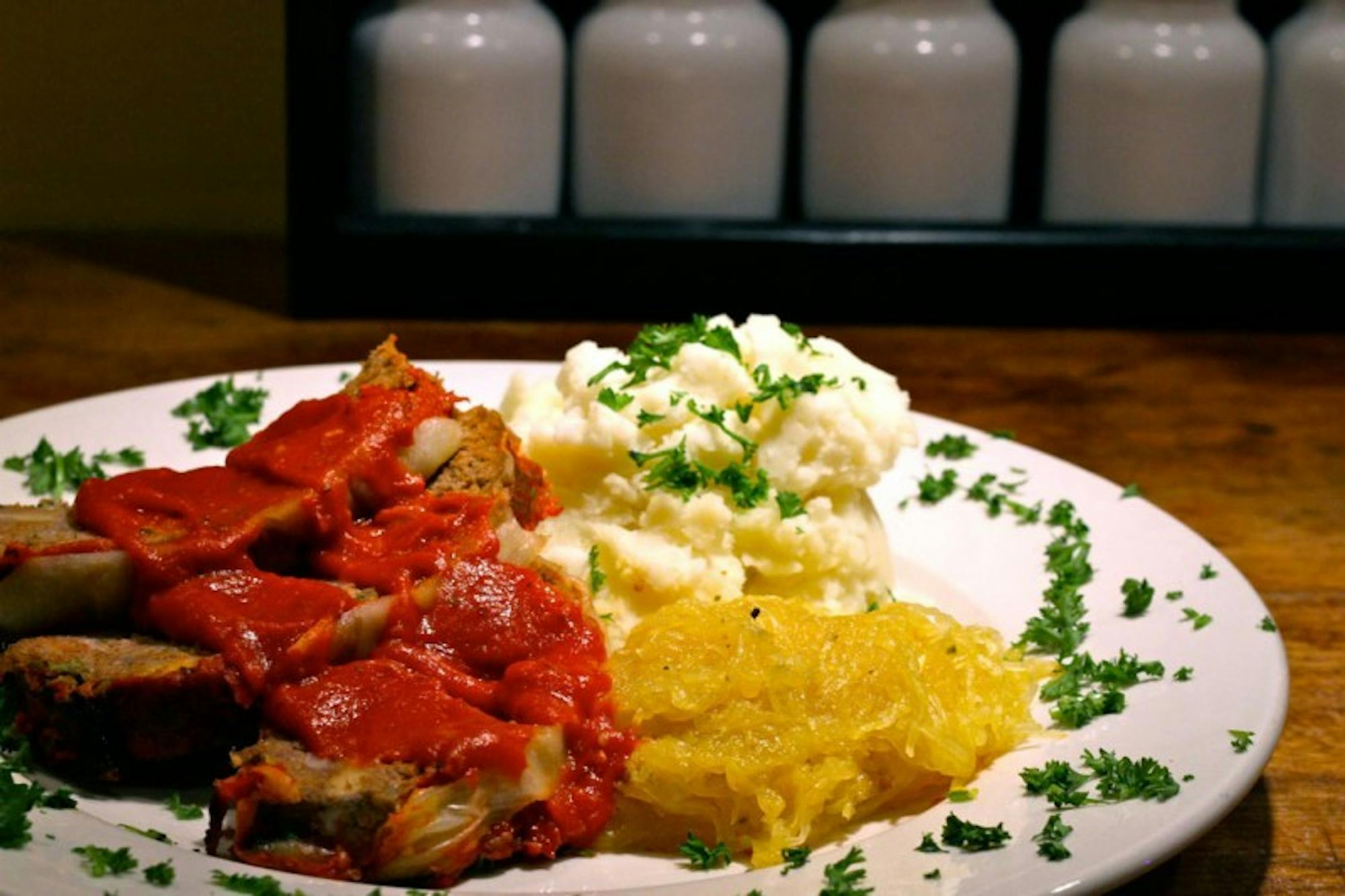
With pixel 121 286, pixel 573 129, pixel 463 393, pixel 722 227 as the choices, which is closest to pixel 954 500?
pixel 463 393

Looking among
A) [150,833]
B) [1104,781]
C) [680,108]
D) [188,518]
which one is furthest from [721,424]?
[680,108]

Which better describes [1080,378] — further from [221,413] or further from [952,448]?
[221,413]

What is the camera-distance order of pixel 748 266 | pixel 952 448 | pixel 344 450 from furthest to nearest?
pixel 748 266, pixel 952 448, pixel 344 450

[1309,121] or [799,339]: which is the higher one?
[1309,121]

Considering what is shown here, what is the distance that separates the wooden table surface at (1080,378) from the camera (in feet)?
16.7

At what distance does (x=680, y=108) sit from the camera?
256 inches

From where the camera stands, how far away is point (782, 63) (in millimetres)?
6637

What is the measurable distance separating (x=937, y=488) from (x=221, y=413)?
5.96 ft

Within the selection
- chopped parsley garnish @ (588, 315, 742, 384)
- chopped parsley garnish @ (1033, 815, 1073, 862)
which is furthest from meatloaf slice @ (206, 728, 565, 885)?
chopped parsley garnish @ (588, 315, 742, 384)

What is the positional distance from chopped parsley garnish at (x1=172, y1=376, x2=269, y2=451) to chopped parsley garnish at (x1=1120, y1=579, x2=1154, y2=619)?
2180 millimetres

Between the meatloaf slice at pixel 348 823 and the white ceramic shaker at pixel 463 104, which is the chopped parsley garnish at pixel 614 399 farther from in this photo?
the white ceramic shaker at pixel 463 104

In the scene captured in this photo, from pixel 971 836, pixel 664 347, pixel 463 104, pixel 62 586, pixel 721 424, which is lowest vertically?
pixel 971 836

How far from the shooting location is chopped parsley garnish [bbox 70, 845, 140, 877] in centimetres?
262

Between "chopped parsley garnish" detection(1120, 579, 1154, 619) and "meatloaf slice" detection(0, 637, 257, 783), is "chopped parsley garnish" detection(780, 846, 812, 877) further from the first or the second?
"chopped parsley garnish" detection(1120, 579, 1154, 619)
